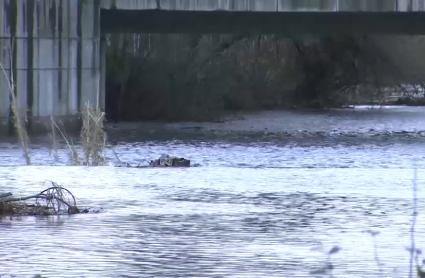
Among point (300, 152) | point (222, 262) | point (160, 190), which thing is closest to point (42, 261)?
point (222, 262)

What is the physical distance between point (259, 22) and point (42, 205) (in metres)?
38.5

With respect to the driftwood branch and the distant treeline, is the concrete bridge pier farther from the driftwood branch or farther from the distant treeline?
the driftwood branch

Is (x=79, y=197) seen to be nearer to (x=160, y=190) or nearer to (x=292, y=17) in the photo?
(x=160, y=190)

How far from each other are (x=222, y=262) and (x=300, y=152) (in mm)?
28176

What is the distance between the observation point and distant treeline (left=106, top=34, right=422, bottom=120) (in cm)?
6300

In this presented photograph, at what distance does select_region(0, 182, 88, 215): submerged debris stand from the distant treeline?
44.4m

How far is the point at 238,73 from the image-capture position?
75.2m

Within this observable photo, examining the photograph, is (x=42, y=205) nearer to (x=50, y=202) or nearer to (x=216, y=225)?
(x=50, y=202)

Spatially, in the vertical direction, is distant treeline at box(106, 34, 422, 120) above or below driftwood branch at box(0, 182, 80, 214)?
below

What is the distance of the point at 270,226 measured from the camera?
15.6m

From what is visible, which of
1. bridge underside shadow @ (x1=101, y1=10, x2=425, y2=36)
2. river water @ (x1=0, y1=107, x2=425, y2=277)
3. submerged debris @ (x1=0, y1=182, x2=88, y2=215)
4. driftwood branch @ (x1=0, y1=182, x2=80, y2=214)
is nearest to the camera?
river water @ (x1=0, y1=107, x2=425, y2=277)

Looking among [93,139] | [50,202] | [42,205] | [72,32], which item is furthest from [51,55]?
[50,202]

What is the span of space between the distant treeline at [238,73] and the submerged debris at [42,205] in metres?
44.4

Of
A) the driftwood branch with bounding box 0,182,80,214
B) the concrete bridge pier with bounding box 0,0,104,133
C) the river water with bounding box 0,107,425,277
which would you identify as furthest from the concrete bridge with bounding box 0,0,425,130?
the driftwood branch with bounding box 0,182,80,214
